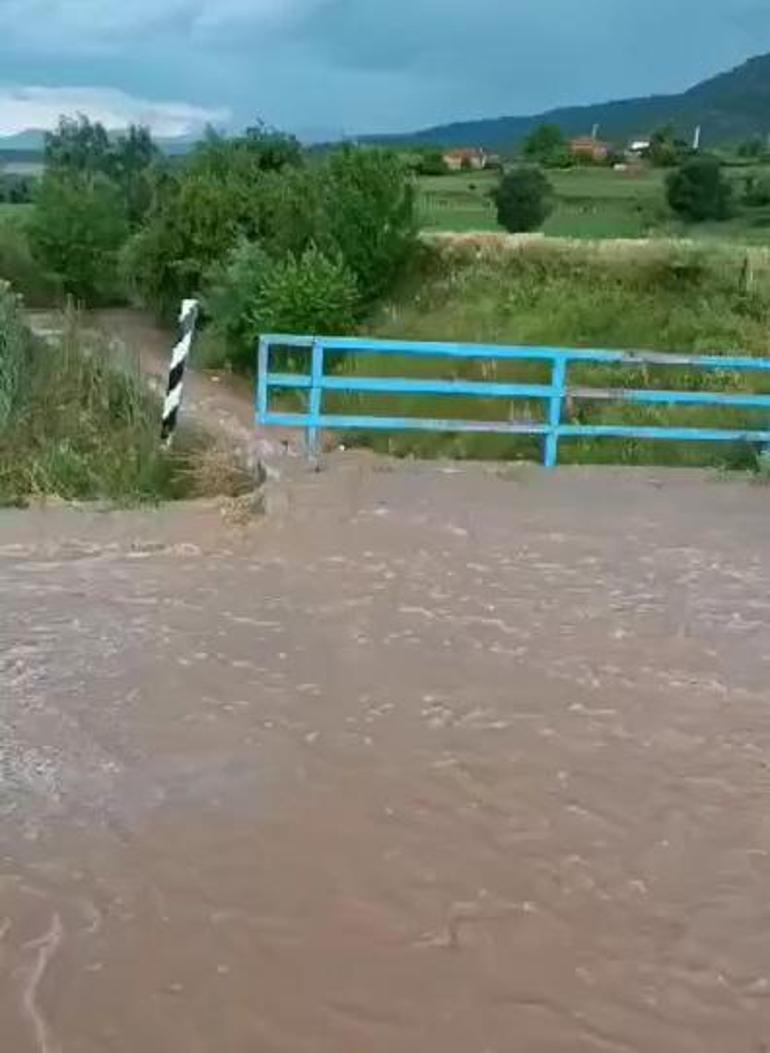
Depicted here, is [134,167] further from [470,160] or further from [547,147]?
[547,147]

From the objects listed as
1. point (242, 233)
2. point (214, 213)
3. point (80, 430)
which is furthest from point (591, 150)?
point (80, 430)

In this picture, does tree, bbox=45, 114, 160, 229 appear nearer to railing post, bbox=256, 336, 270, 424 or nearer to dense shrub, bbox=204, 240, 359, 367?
dense shrub, bbox=204, 240, 359, 367

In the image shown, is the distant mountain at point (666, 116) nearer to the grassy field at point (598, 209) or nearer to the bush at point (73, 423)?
the grassy field at point (598, 209)

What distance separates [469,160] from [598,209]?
16.3m

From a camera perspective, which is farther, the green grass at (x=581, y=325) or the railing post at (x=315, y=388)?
the green grass at (x=581, y=325)

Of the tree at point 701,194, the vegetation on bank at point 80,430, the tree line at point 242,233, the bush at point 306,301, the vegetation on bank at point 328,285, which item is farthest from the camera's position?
the tree at point 701,194

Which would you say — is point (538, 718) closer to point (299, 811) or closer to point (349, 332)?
point (299, 811)

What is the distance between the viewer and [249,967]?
13.9ft

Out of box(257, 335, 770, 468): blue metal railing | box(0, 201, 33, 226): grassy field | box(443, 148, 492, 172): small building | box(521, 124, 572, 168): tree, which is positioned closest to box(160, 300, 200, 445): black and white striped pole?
box(257, 335, 770, 468): blue metal railing

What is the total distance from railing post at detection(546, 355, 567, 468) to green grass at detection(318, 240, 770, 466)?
0.58m

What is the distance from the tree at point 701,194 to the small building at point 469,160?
44.5 feet

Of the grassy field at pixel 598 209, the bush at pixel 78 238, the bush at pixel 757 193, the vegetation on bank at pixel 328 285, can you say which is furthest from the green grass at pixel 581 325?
the bush at pixel 757 193

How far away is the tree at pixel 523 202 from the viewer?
106 feet

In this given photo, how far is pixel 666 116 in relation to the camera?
73.8m
